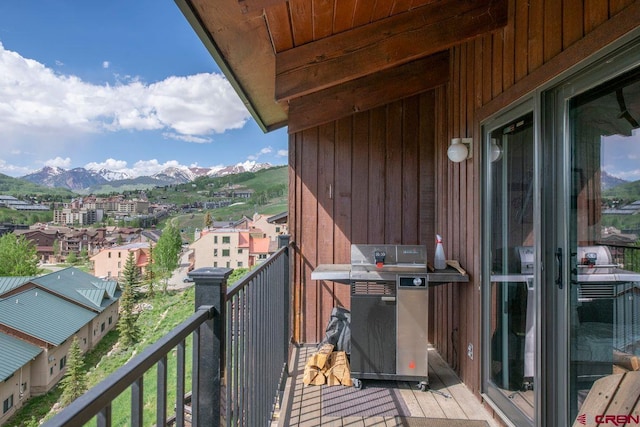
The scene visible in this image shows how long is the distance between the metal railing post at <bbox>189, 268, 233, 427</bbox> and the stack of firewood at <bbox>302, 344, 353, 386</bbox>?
6.42 ft

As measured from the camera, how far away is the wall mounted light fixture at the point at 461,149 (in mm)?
2875

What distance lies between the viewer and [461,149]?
2.88 metres

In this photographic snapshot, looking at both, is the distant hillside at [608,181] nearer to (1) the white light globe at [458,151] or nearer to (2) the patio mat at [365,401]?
(1) the white light globe at [458,151]

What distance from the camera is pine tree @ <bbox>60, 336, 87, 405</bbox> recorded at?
10.2 ft

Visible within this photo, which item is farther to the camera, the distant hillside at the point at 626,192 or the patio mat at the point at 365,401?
the patio mat at the point at 365,401

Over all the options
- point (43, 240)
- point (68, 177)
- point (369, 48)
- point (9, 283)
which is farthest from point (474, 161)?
point (68, 177)

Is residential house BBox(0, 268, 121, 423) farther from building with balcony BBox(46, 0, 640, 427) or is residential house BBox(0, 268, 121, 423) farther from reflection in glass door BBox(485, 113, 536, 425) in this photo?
reflection in glass door BBox(485, 113, 536, 425)

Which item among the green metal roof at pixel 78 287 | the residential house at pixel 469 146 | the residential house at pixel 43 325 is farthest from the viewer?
the green metal roof at pixel 78 287

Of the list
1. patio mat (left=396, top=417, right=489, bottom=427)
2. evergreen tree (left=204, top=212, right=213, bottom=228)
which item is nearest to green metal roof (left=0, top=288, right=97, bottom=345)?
patio mat (left=396, top=417, right=489, bottom=427)

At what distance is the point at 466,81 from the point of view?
9.83ft

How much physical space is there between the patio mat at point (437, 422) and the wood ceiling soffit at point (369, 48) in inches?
94.8

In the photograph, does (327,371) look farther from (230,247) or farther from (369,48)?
(230,247)

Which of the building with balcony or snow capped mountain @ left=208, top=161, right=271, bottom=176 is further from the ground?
snow capped mountain @ left=208, top=161, right=271, bottom=176

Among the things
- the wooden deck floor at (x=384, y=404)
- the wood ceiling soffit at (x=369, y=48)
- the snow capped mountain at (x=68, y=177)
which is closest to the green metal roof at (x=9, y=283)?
the wooden deck floor at (x=384, y=404)
